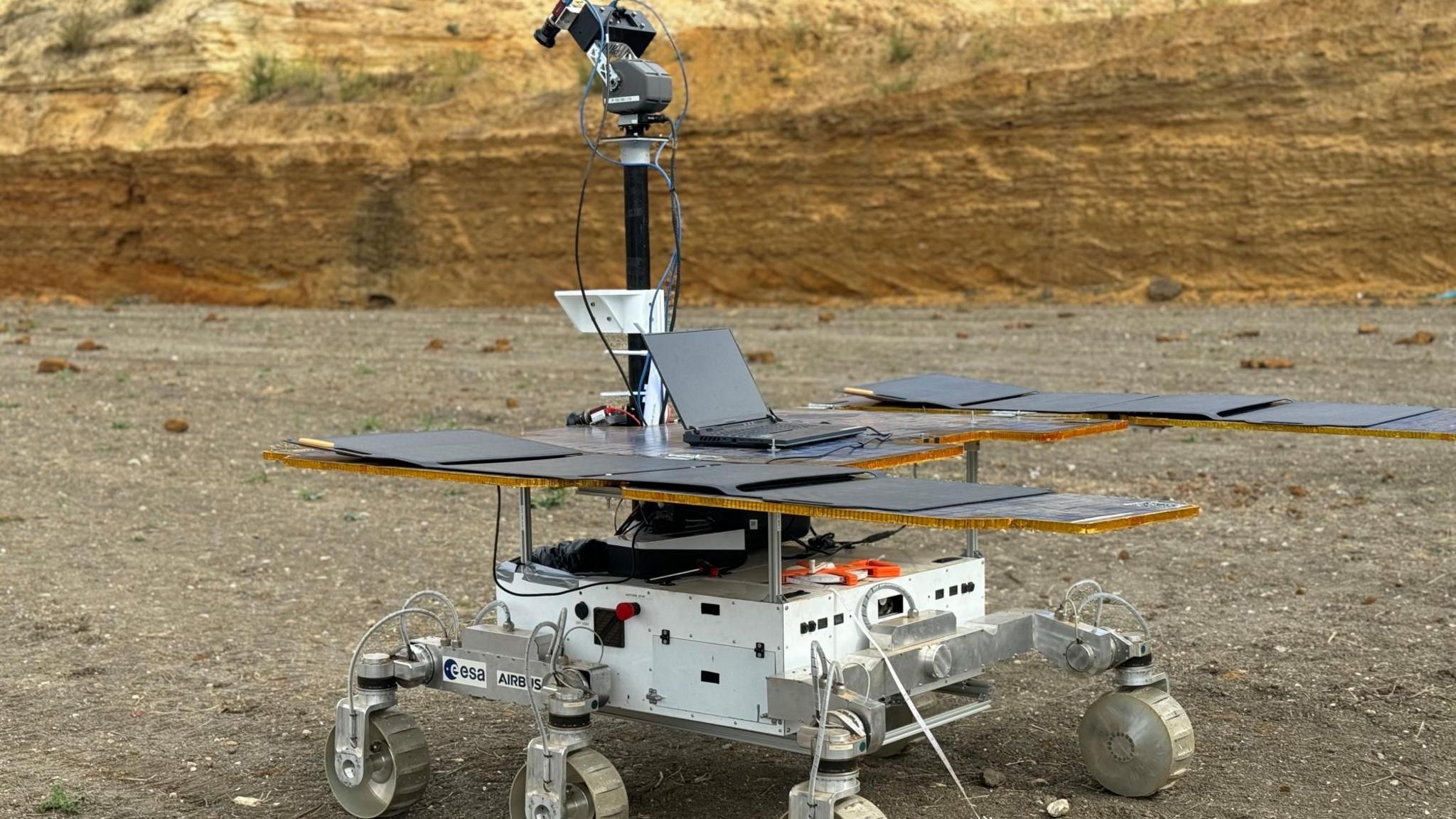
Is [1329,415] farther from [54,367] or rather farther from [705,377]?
[54,367]

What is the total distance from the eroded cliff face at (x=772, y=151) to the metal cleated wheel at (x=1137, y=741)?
2017 centimetres

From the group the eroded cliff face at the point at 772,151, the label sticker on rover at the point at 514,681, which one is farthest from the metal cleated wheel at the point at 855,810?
the eroded cliff face at the point at 772,151

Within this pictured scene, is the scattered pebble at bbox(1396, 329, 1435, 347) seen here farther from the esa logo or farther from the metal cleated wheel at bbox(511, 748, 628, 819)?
the metal cleated wheel at bbox(511, 748, 628, 819)

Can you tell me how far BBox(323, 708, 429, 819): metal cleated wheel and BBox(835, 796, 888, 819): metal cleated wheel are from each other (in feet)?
5.70

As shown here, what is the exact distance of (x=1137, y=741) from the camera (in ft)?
17.7

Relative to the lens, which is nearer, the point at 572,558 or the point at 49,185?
the point at 572,558

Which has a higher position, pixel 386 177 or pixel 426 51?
pixel 426 51

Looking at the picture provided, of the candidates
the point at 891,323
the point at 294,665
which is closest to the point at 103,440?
the point at 294,665

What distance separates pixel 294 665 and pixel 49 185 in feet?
102

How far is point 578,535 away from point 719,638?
500 centimetres

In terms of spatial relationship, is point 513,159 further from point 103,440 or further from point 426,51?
point 103,440

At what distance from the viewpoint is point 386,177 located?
3259 centimetres

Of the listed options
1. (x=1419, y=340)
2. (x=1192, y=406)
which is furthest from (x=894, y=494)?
(x=1419, y=340)

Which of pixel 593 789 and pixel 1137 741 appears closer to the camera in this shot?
pixel 593 789
